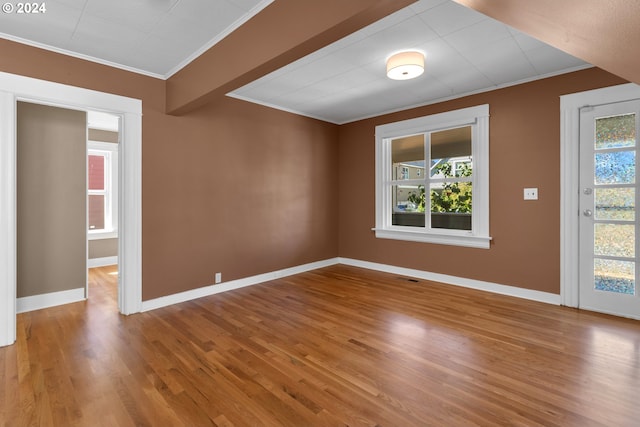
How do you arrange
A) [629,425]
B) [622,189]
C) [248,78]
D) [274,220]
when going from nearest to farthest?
[629,425] < [248,78] < [622,189] < [274,220]

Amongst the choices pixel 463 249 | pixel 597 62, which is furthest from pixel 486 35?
pixel 463 249

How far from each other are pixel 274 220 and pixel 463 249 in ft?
9.17

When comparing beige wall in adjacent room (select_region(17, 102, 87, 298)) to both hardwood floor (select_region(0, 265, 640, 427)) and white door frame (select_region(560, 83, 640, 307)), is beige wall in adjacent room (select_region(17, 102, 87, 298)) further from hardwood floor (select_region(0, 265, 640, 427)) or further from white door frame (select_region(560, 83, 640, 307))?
white door frame (select_region(560, 83, 640, 307))

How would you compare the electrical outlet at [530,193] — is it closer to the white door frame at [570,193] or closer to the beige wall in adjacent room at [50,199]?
the white door frame at [570,193]

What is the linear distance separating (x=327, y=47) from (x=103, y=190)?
546 centimetres

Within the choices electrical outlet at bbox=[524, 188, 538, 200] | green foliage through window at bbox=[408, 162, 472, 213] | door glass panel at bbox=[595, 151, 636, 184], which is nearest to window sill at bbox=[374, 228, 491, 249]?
green foliage through window at bbox=[408, 162, 472, 213]

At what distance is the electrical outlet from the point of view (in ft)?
12.1

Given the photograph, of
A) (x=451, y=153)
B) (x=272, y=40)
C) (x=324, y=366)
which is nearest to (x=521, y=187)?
(x=451, y=153)

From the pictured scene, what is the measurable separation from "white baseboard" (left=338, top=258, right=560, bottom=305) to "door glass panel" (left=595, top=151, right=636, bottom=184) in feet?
4.51

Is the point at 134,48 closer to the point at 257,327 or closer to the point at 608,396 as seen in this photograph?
the point at 257,327

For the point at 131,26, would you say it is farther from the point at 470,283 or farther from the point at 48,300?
the point at 470,283

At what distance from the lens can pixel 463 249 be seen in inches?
169

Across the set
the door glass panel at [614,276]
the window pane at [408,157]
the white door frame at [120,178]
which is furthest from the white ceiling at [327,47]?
the door glass panel at [614,276]

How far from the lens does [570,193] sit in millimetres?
3426
